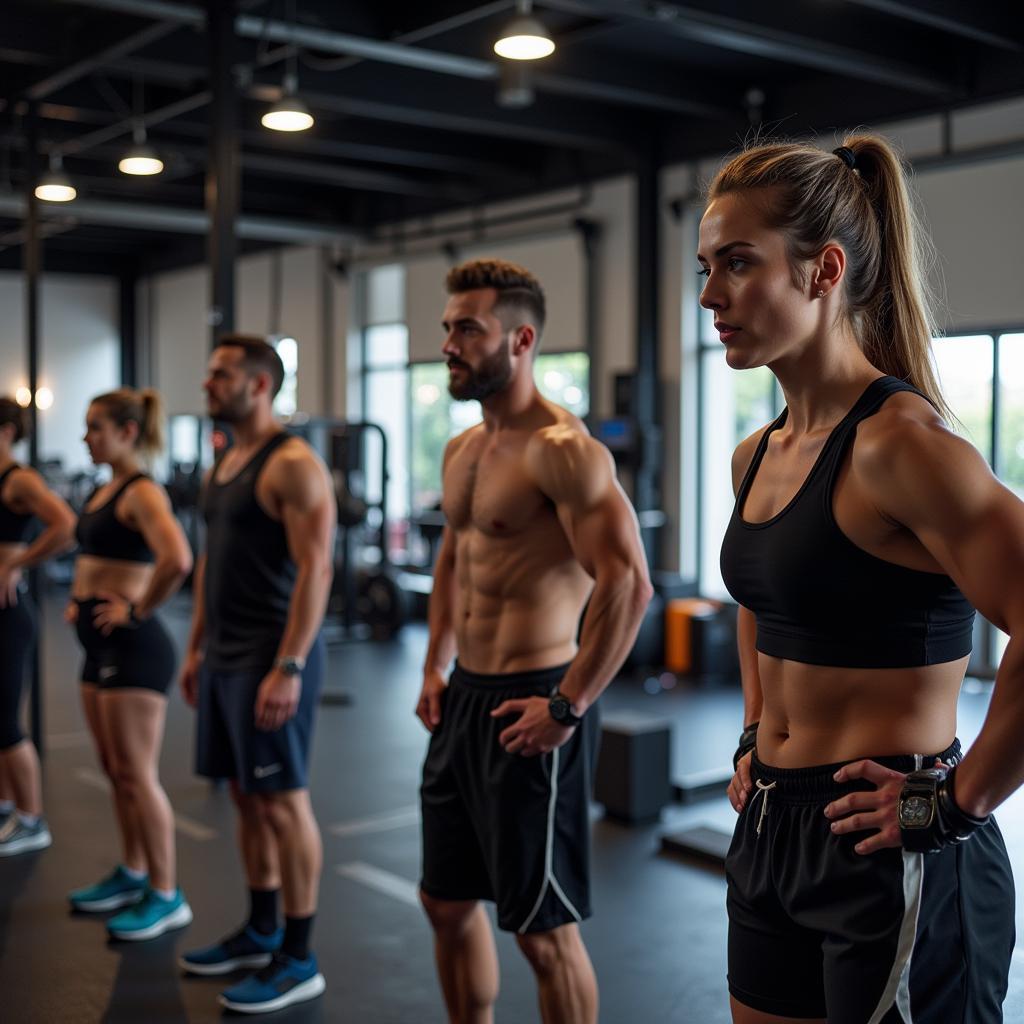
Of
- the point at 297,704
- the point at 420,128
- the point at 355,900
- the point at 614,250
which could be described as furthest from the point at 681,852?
the point at 420,128

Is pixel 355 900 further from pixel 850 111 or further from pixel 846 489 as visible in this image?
pixel 850 111

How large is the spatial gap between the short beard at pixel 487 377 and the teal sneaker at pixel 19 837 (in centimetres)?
259

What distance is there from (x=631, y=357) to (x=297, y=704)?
6051mm

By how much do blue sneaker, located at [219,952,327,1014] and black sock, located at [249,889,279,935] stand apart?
5.3 inches

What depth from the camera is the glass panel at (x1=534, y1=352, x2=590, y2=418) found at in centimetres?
908

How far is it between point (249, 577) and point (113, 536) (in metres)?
0.62

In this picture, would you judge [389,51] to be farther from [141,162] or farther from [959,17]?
[959,17]

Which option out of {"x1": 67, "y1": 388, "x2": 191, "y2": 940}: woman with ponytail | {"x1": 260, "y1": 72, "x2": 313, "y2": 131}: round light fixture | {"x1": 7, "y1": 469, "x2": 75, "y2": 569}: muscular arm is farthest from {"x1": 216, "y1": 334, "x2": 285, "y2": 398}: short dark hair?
{"x1": 260, "y1": 72, "x2": 313, "y2": 131}: round light fixture

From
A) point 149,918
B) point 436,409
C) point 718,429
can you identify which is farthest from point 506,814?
point 436,409

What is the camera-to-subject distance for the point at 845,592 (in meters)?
1.31

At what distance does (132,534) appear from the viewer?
11.0ft

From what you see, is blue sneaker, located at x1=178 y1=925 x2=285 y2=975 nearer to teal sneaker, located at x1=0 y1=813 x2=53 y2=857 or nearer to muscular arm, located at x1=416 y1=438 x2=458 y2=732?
muscular arm, located at x1=416 y1=438 x2=458 y2=732

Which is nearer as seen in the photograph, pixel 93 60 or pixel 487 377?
pixel 487 377

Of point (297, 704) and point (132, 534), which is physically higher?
point (132, 534)
